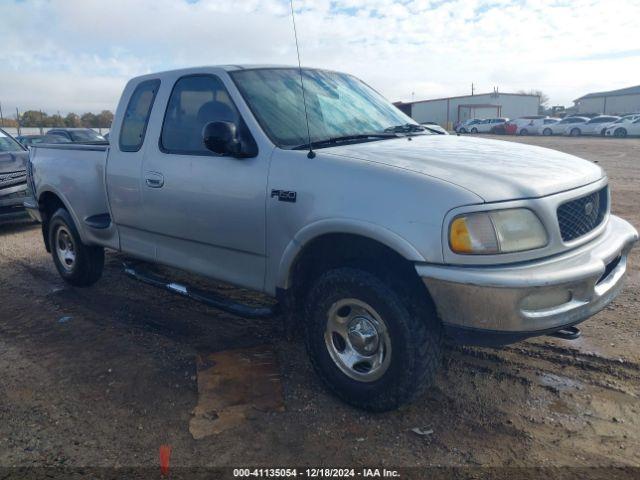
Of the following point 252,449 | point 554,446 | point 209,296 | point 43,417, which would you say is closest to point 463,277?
point 554,446

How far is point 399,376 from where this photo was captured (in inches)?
119

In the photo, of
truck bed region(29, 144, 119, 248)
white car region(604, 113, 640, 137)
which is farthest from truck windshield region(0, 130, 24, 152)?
white car region(604, 113, 640, 137)

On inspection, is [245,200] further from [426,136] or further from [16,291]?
[16,291]

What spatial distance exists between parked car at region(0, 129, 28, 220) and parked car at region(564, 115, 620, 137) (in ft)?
122

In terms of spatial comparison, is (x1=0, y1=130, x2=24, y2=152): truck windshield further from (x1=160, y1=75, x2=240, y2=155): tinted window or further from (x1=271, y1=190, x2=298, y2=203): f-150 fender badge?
(x1=271, y1=190, x2=298, y2=203): f-150 fender badge

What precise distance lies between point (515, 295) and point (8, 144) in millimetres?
9825

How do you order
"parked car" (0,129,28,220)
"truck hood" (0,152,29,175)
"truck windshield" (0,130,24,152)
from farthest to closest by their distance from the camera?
"truck windshield" (0,130,24,152)
"truck hood" (0,152,29,175)
"parked car" (0,129,28,220)

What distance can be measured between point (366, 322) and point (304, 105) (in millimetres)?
1553

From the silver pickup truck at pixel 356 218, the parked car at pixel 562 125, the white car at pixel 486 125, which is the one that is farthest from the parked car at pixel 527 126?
the silver pickup truck at pixel 356 218

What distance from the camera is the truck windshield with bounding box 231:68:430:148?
367cm

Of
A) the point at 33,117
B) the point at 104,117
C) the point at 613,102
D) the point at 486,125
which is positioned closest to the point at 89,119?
the point at 104,117

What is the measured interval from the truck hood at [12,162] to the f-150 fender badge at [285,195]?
708cm

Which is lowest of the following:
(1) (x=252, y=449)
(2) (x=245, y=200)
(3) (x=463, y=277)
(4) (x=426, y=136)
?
(1) (x=252, y=449)

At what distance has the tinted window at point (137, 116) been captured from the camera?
14.9 feet
